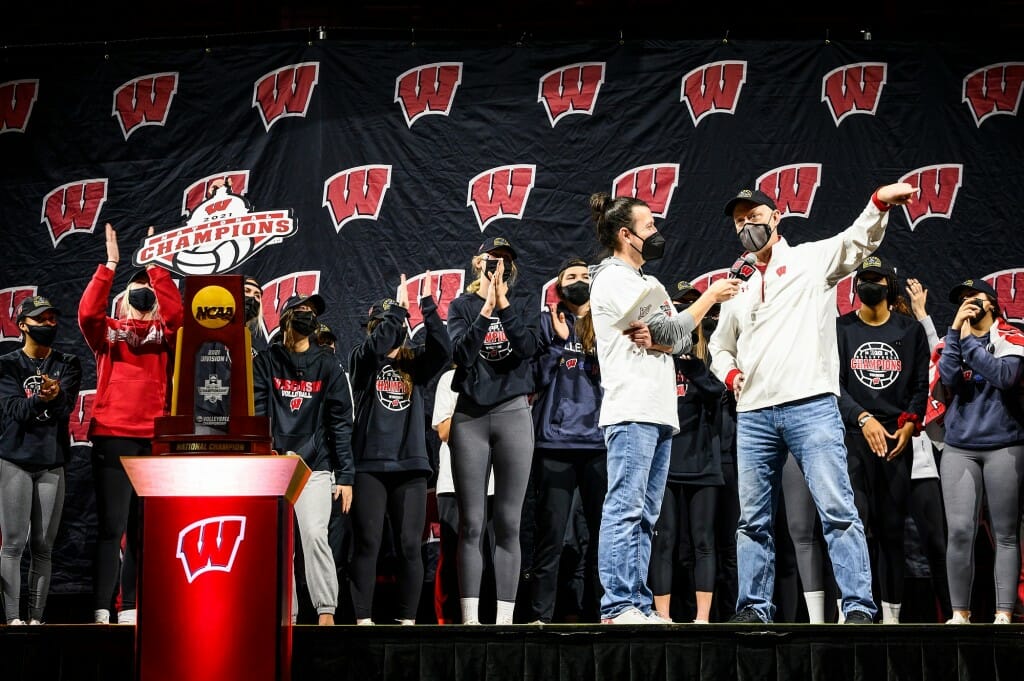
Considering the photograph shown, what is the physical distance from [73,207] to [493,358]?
126 inches

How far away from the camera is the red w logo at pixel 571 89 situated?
639 cm

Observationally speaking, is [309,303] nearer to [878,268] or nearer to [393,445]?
[393,445]

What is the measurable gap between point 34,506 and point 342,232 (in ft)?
7.29

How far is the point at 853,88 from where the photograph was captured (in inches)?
248

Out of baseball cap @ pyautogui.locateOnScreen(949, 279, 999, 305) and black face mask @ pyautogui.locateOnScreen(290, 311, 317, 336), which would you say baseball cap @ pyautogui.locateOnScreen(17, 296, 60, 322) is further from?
baseball cap @ pyautogui.locateOnScreen(949, 279, 999, 305)

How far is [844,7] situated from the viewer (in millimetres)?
6961

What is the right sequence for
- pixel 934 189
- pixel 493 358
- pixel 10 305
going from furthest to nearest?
pixel 10 305
pixel 934 189
pixel 493 358

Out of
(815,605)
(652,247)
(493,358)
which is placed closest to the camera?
(652,247)

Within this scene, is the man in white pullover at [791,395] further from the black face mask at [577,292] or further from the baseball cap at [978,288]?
the baseball cap at [978,288]

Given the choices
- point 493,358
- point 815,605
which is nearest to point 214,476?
point 493,358

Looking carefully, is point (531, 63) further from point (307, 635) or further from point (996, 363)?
point (307, 635)

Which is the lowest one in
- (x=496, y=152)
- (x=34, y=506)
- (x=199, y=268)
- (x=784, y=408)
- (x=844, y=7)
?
(x=34, y=506)

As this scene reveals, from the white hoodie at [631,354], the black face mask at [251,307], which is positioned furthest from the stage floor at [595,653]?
the black face mask at [251,307]

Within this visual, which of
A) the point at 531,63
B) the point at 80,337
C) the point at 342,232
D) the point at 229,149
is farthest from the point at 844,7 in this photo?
the point at 80,337
